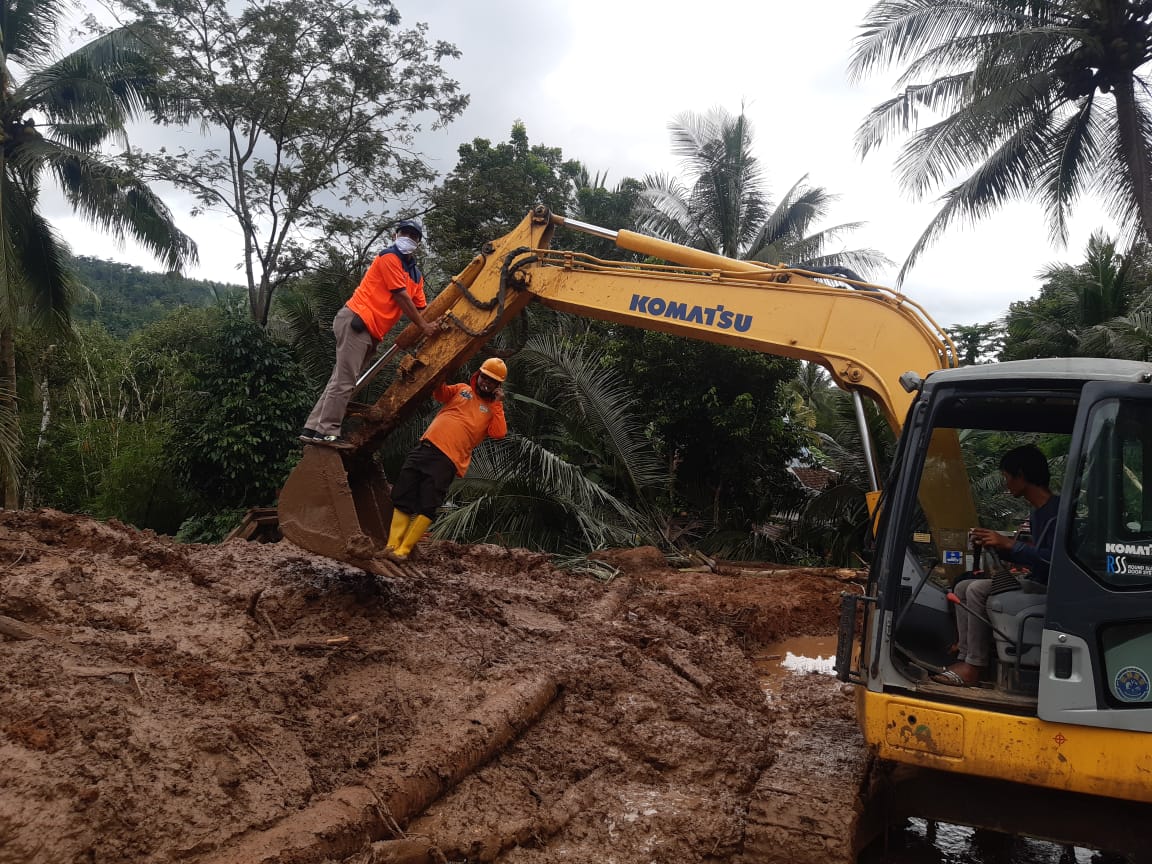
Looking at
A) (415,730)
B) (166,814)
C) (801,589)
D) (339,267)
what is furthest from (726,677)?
(339,267)

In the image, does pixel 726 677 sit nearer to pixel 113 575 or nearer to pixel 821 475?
pixel 113 575

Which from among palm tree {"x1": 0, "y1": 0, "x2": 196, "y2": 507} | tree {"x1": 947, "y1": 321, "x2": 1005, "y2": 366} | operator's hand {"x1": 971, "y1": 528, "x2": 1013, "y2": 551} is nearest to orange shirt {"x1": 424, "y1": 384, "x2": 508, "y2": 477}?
operator's hand {"x1": 971, "y1": 528, "x2": 1013, "y2": 551}

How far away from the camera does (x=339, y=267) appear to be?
1602cm

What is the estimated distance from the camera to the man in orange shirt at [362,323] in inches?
224

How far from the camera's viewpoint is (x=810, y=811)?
3.70m

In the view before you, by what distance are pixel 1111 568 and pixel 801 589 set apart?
19.9 ft

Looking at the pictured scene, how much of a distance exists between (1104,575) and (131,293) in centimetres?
4503

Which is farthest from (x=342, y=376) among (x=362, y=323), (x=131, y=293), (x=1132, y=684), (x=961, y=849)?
(x=131, y=293)

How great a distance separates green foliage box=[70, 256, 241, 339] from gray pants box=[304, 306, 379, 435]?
31.7m

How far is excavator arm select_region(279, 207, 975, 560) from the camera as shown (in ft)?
16.2

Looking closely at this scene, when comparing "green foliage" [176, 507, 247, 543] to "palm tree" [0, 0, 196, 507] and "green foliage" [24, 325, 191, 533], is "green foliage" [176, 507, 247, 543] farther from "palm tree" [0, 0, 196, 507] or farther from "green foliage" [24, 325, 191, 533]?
"palm tree" [0, 0, 196, 507]

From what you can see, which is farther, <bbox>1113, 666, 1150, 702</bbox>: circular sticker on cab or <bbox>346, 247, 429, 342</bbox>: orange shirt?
<bbox>346, 247, 429, 342</bbox>: orange shirt

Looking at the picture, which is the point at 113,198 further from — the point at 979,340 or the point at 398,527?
the point at 979,340

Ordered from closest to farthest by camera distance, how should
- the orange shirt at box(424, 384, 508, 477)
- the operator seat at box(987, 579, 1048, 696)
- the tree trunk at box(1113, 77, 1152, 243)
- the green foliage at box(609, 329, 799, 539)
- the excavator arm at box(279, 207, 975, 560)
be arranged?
the operator seat at box(987, 579, 1048, 696) < the excavator arm at box(279, 207, 975, 560) < the orange shirt at box(424, 384, 508, 477) < the green foliage at box(609, 329, 799, 539) < the tree trunk at box(1113, 77, 1152, 243)
